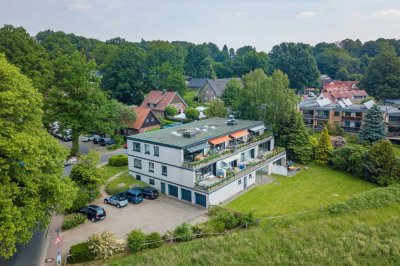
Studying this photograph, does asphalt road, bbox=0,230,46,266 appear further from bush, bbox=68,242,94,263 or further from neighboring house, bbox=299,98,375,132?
neighboring house, bbox=299,98,375,132

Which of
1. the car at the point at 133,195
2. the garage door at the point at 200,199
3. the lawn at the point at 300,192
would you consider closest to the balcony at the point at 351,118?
the lawn at the point at 300,192

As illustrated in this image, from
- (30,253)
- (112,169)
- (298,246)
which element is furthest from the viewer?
(112,169)

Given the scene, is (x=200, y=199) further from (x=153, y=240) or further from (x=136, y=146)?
(x=136, y=146)

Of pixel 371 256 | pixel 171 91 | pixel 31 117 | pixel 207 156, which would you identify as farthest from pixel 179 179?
pixel 171 91

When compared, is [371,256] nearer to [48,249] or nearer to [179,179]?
[179,179]

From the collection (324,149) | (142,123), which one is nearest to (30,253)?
(142,123)

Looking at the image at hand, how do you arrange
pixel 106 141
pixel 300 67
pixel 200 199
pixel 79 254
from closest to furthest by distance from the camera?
pixel 79 254 < pixel 200 199 < pixel 106 141 < pixel 300 67

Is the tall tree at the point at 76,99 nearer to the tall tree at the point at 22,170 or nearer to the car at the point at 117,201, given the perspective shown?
the car at the point at 117,201
